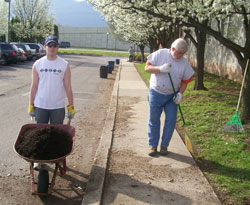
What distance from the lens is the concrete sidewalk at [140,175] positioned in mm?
3926

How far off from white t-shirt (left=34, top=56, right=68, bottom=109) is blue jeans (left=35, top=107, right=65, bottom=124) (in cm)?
7

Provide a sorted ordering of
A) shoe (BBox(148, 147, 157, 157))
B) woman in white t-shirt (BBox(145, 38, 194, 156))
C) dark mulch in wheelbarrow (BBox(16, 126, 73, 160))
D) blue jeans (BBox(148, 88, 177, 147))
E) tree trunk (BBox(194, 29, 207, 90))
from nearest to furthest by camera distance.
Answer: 1. dark mulch in wheelbarrow (BBox(16, 126, 73, 160))
2. woman in white t-shirt (BBox(145, 38, 194, 156))
3. blue jeans (BBox(148, 88, 177, 147))
4. shoe (BBox(148, 147, 157, 157))
5. tree trunk (BBox(194, 29, 207, 90))

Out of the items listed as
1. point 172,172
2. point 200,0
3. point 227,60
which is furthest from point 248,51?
point 227,60

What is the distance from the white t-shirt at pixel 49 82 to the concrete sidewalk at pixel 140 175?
1.16 metres

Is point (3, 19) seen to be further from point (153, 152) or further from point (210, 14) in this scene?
point (153, 152)

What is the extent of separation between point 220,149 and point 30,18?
4763cm

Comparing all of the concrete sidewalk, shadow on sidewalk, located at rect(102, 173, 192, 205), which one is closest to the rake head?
the concrete sidewalk

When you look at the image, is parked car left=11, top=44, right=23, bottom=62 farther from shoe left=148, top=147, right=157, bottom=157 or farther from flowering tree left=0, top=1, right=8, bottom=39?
flowering tree left=0, top=1, right=8, bottom=39

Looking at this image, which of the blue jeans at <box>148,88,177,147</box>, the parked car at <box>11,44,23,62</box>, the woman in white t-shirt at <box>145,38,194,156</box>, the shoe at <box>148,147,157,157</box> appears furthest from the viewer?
the parked car at <box>11,44,23,62</box>

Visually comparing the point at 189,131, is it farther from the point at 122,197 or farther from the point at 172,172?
the point at 122,197

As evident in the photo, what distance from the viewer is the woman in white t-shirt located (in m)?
4.93

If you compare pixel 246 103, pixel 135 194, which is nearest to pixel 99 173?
pixel 135 194

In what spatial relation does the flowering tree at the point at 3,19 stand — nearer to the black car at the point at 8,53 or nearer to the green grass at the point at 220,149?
the black car at the point at 8,53

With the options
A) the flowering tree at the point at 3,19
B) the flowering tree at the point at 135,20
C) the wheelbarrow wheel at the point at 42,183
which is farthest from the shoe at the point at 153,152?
the flowering tree at the point at 3,19
